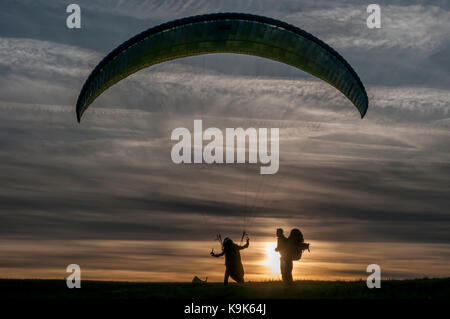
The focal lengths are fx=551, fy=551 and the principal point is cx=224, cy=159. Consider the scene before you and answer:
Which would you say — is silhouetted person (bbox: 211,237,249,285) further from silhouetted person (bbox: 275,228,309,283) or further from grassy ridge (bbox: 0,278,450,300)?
silhouetted person (bbox: 275,228,309,283)

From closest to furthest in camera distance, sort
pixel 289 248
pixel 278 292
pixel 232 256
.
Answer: pixel 278 292
pixel 289 248
pixel 232 256

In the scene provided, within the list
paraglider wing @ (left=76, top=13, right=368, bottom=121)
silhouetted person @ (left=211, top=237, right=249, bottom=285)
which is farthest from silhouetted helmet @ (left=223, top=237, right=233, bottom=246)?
paraglider wing @ (left=76, top=13, right=368, bottom=121)

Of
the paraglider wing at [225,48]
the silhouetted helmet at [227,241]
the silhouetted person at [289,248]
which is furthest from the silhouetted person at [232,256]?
the paraglider wing at [225,48]

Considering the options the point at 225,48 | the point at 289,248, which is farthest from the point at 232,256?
the point at 225,48

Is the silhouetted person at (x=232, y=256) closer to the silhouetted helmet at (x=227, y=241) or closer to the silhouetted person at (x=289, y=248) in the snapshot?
the silhouetted helmet at (x=227, y=241)

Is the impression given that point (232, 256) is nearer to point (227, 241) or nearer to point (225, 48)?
point (227, 241)

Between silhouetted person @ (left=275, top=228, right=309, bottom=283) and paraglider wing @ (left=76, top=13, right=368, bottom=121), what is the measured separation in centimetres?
502

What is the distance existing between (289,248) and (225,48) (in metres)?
7.24

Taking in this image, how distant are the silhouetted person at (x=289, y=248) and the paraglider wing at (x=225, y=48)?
16.5ft

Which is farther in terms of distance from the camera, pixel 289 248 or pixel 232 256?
pixel 232 256

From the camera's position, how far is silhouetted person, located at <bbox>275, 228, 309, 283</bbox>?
1900cm

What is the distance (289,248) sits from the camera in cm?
1900
